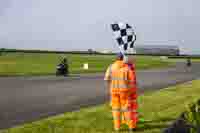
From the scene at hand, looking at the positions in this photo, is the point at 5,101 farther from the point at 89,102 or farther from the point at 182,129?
the point at 182,129

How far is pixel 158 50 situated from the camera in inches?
6865

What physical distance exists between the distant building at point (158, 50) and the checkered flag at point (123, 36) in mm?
152880

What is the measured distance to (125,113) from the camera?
750 cm

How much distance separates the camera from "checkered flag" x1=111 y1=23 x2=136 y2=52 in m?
7.16

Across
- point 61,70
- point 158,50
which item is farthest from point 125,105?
point 158,50

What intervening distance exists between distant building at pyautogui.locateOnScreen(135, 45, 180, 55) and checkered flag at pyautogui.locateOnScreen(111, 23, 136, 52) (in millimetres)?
152880

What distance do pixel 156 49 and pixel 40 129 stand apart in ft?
561

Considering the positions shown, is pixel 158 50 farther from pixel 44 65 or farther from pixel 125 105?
pixel 125 105

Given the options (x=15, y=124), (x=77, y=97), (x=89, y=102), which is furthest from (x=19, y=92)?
(x=15, y=124)

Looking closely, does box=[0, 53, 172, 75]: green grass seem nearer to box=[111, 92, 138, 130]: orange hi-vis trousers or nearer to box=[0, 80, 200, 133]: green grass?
box=[0, 80, 200, 133]: green grass

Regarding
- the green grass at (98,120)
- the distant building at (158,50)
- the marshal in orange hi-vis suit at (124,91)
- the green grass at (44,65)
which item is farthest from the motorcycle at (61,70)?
the distant building at (158,50)

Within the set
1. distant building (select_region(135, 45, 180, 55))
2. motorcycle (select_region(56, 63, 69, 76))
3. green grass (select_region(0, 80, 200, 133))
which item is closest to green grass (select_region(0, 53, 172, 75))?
motorcycle (select_region(56, 63, 69, 76))

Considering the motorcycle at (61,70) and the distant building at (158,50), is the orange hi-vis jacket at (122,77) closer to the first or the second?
the motorcycle at (61,70)

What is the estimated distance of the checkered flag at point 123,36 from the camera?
716 centimetres
